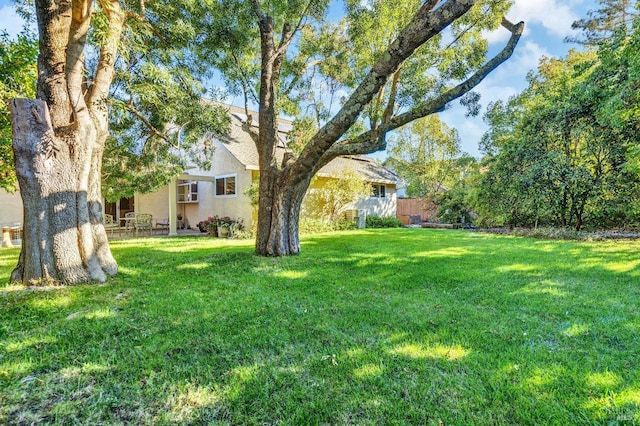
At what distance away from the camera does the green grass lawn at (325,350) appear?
2.08 meters

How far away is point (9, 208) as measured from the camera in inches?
487

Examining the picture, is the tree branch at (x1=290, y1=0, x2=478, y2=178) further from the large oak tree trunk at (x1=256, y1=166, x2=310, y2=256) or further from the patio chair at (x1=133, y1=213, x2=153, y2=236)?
the patio chair at (x1=133, y1=213, x2=153, y2=236)

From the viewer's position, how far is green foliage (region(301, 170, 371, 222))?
51.2 feet

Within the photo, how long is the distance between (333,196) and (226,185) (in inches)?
214

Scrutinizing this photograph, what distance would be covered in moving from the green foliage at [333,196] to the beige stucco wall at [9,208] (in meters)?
12.1

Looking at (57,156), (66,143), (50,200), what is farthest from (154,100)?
(50,200)

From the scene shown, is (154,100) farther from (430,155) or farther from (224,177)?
(430,155)

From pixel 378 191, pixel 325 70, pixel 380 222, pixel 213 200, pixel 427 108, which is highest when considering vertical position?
pixel 325 70

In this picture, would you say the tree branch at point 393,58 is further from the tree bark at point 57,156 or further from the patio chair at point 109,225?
the patio chair at point 109,225

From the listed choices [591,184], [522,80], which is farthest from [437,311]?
[522,80]

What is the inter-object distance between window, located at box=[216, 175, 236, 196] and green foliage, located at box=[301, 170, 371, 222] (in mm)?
3612

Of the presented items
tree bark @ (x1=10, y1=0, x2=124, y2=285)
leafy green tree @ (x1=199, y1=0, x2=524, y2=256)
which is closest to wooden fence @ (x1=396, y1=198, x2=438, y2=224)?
leafy green tree @ (x1=199, y1=0, x2=524, y2=256)

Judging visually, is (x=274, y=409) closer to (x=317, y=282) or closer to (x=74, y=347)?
(x=74, y=347)

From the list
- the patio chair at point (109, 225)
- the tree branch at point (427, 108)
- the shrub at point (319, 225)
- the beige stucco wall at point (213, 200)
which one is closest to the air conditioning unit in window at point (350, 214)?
the shrub at point (319, 225)
